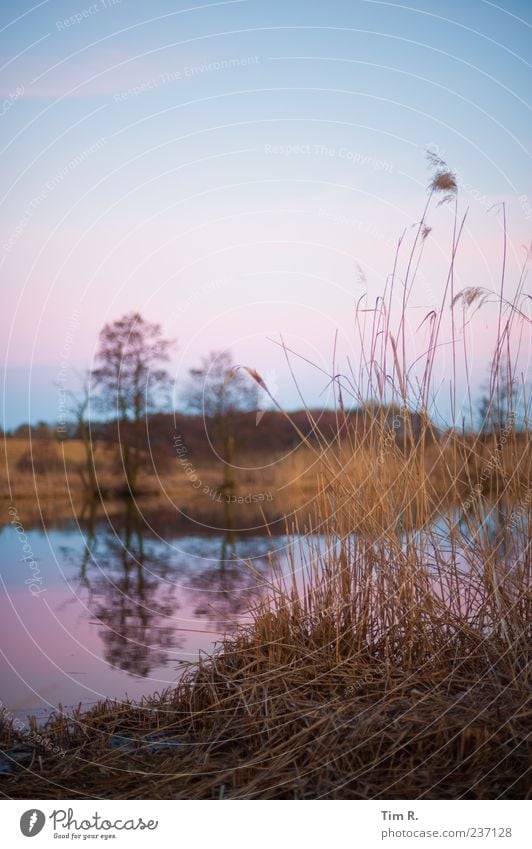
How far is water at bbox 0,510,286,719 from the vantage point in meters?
2.47

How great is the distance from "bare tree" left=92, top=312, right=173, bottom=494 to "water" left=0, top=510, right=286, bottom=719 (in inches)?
17.0

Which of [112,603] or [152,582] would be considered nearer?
[112,603]

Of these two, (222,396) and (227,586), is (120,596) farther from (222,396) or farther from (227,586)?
(222,396)

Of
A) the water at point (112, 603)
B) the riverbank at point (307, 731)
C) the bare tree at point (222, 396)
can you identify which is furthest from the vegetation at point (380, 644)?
the bare tree at point (222, 396)

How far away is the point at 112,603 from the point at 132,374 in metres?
0.82

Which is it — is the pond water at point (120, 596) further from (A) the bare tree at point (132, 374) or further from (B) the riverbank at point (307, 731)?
(A) the bare tree at point (132, 374)

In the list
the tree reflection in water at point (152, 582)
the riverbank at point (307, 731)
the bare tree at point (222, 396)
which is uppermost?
the bare tree at point (222, 396)

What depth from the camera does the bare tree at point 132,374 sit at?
301 centimetres

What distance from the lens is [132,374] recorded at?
3.25m

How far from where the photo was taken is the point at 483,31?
2.30m

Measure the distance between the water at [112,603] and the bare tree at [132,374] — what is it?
0.43 m

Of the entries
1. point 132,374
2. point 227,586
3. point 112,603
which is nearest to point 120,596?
point 112,603

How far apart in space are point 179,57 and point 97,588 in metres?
1.89
